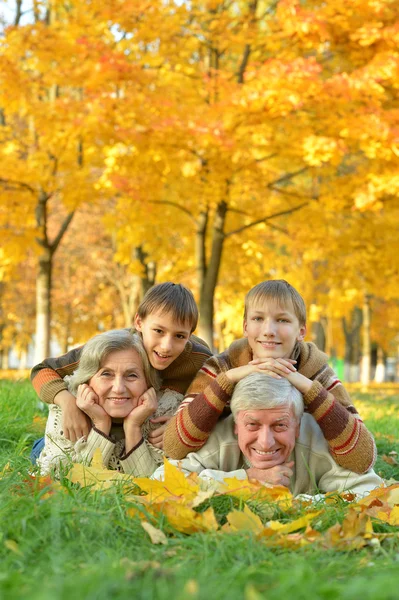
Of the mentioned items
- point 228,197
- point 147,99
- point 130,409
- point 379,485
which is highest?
point 147,99

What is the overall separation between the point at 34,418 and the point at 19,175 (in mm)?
6365

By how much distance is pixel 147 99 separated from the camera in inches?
382

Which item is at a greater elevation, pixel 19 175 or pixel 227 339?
pixel 19 175

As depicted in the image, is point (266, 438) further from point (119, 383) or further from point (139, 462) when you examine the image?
point (119, 383)

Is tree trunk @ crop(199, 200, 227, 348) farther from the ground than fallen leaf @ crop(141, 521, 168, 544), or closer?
farther from the ground

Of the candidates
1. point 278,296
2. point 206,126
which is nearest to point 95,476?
point 278,296

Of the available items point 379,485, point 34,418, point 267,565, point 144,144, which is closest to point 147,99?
point 144,144

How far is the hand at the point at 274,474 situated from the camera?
3396 mm

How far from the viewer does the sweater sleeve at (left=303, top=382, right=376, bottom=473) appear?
3.52 metres

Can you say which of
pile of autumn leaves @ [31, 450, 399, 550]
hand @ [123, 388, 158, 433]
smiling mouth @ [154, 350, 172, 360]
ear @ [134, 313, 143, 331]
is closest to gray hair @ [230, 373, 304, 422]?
pile of autumn leaves @ [31, 450, 399, 550]

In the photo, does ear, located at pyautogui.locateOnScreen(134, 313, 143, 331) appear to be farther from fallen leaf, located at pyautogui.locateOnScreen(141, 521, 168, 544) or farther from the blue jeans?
fallen leaf, located at pyautogui.locateOnScreen(141, 521, 168, 544)

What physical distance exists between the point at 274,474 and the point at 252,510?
51cm

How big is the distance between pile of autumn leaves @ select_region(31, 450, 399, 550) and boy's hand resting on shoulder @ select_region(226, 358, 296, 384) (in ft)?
1.80

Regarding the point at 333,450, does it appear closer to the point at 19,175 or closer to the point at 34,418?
the point at 34,418
